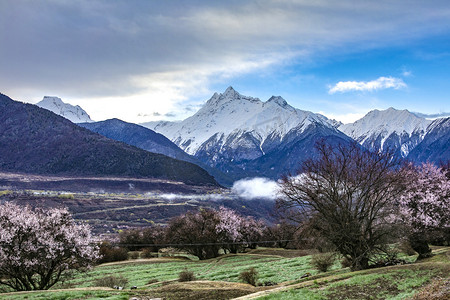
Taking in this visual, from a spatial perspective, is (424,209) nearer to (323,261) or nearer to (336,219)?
(323,261)

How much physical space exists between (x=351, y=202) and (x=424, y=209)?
10430 mm

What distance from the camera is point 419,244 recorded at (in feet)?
128

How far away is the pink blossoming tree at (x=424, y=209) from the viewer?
3878cm

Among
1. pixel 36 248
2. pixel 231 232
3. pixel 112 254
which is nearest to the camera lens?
pixel 36 248

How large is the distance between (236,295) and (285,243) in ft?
225

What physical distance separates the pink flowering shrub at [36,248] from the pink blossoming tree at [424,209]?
108ft

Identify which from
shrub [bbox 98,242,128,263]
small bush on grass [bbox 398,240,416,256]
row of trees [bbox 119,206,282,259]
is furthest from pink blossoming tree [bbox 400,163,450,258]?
shrub [bbox 98,242,128,263]

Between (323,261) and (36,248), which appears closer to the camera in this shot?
(36,248)

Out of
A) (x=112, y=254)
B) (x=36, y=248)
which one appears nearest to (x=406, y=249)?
(x=36, y=248)

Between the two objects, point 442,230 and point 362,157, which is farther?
point 442,230

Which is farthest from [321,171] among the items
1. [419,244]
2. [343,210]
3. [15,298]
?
[15,298]

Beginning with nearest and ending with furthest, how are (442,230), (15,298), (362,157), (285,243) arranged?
1. (15,298)
2. (362,157)
3. (442,230)
4. (285,243)

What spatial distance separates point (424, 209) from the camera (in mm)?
40500

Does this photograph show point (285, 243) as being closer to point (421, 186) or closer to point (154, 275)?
point (154, 275)
